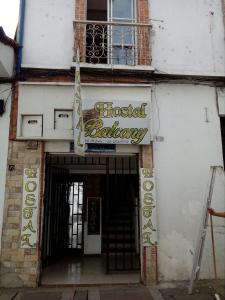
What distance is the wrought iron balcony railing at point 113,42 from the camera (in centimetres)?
756

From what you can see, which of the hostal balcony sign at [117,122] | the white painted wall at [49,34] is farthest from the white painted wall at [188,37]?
the white painted wall at [49,34]

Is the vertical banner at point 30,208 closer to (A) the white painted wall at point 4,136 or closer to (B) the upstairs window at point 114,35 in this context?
(A) the white painted wall at point 4,136

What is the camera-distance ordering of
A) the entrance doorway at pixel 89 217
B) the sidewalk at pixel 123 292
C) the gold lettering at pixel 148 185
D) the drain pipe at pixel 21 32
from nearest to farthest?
1. the sidewalk at pixel 123 292
2. the gold lettering at pixel 148 185
3. the drain pipe at pixel 21 32
4. the entrance doorway at pixel 89 217

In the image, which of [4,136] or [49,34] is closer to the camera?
[4,136]

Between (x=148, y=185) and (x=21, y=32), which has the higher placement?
(x=21, y=32)

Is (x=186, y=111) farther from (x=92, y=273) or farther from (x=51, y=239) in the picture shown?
(x=51, y=239)

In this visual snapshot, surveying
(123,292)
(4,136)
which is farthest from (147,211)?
(4,136)

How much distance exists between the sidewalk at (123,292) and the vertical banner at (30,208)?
0.91m

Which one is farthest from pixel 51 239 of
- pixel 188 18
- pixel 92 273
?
pixel 188 18

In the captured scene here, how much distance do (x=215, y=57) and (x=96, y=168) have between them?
17.5ft

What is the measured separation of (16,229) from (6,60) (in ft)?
11.7

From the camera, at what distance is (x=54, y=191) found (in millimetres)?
9688

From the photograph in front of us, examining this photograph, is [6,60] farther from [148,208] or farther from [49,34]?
[148,208]

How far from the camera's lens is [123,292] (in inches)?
248
